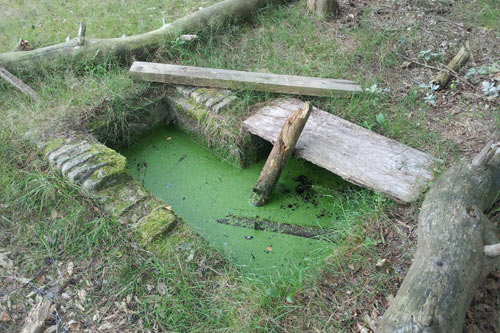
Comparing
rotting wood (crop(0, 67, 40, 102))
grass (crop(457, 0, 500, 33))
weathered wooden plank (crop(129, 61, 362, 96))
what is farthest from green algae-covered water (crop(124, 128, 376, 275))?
grass (crop(457, 0, 500, 33))

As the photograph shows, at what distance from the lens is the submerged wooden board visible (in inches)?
111

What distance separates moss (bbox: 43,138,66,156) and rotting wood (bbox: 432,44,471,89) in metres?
3.49

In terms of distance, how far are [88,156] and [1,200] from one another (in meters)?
0.75

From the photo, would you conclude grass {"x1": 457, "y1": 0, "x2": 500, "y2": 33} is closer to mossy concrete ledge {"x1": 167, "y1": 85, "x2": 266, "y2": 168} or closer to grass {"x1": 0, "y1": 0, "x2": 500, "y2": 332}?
grass {"x1": 0, "y1": 0, "x2": 500, "y2": 332}

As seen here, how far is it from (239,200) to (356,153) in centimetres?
112

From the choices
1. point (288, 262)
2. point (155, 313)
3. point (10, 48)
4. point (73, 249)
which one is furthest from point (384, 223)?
point (10, 48)

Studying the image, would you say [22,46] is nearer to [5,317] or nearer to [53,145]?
[53,145]

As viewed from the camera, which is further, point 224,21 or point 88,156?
point 224,21

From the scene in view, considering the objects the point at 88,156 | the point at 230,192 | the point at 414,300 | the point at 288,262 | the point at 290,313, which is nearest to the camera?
the point at 414,300

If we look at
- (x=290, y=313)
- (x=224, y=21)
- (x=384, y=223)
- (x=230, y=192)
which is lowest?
(x=230, y=192)

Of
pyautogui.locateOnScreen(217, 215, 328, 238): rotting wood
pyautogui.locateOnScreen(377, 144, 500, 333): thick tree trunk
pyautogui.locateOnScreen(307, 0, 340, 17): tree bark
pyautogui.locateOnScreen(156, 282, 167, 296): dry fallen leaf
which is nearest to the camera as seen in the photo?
pyautogui.locateOnScreen(377, 144, 500, 333): thick tree trunk

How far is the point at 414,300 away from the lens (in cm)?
182

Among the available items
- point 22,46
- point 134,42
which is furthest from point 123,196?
point 22,46

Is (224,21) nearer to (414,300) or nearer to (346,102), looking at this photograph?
(346,102)
